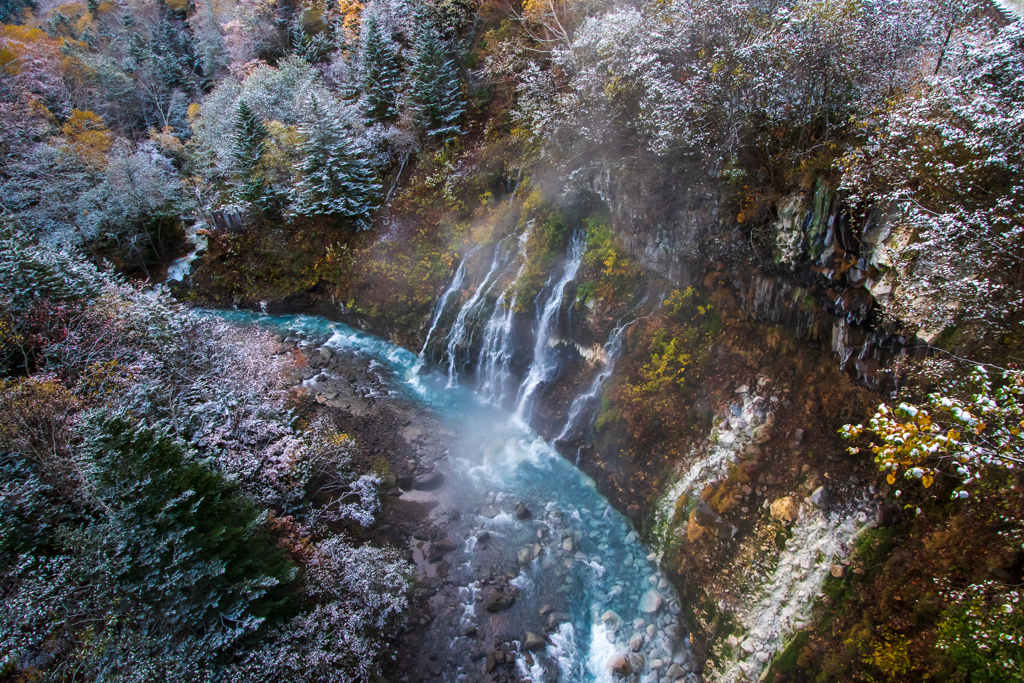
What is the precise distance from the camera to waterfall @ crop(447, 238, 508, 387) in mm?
15594

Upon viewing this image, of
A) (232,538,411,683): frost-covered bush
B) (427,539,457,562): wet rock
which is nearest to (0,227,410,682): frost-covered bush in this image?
(232,538,411,683): frost-covered bush

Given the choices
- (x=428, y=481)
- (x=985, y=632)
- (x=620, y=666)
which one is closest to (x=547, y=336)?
(x=428, y=481)

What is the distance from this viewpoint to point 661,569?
9.50m

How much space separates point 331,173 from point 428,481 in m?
14.0

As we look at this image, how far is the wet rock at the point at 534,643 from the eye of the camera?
28.2 feet

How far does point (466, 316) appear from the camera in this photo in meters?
15.8

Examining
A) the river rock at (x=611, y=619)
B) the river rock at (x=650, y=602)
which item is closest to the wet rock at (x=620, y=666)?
the river rock at (x=611, y=619)

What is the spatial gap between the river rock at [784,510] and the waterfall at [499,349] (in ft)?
26.6

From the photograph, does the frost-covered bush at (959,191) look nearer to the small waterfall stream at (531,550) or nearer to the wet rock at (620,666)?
the small waterfall stream at (531,550)

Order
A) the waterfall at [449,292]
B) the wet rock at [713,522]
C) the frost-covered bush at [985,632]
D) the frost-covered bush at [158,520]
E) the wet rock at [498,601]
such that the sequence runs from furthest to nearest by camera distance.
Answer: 1. the waterfall at [449,292]
2. the wet rock at [498,601]
3. the wet rock at [713,522]
4. the frost-covered bush at [158,520]
5. the frost-covered bush at [985,632]

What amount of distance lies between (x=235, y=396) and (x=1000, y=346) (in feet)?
48.8

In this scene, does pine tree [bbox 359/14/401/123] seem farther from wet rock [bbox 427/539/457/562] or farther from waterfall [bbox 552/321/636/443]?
wet rock [bbox 427/539/457/562]

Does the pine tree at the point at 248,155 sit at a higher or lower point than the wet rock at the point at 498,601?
higher

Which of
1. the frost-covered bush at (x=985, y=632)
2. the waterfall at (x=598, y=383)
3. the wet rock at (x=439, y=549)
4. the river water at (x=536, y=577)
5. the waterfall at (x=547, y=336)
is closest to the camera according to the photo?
the frost-covered bush at (x=985, y=632)
